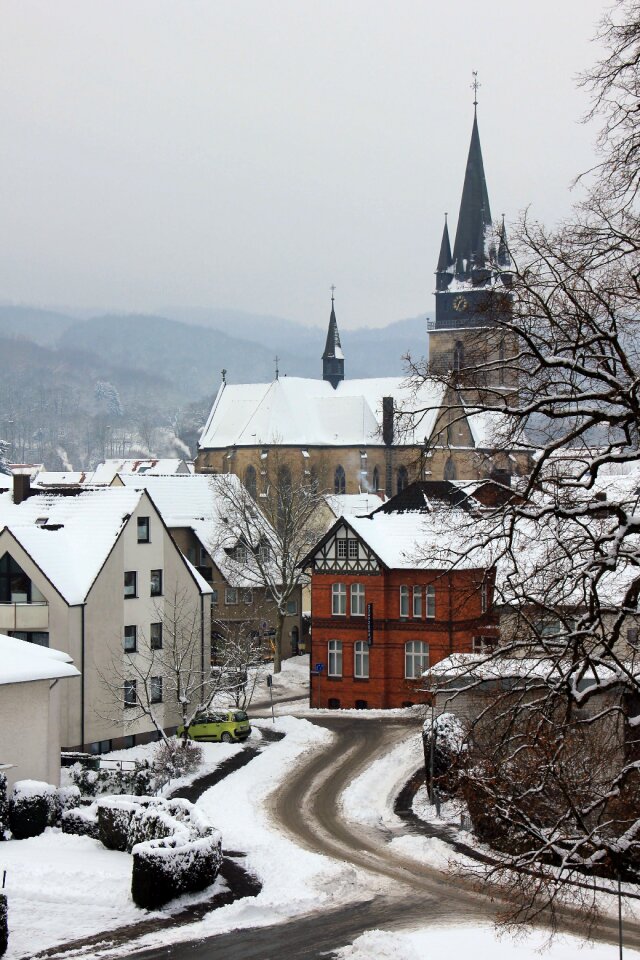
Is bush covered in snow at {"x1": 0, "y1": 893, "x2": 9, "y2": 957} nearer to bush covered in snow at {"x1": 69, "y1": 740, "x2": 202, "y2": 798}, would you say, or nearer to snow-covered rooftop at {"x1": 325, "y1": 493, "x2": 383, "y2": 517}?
bush covered in snow at {"x1": 69, "y1": 740, "x2": 202, "y2": 798}

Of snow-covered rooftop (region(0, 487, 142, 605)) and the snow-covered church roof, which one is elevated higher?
the snow-covered church roof

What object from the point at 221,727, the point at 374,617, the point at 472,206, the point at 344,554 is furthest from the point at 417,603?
the point at 472,206

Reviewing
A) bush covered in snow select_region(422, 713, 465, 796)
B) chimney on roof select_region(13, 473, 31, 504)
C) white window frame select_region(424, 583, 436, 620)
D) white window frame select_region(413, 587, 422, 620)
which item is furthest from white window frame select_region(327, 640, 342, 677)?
bush covered in snow select_region(422, 713, 465, 796)

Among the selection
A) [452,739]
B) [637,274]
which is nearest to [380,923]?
[452,739]

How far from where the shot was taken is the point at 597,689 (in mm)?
12375

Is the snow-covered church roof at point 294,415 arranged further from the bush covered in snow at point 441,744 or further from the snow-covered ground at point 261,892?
the snow-covered ground at point 261,892

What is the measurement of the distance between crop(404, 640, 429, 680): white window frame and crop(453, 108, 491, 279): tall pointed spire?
191 feet

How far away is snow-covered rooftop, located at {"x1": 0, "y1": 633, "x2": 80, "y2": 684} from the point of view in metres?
31.9

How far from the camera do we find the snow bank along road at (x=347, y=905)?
21.1 m

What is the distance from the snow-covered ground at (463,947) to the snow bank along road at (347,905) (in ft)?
2.48

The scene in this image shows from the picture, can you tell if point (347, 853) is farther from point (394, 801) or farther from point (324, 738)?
point (324, 738)

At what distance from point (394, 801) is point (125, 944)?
1232 cm

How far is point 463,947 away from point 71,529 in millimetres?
26089

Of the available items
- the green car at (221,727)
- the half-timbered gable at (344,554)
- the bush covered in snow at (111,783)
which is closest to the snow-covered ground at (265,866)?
the bush covered in snow at (111,783)
